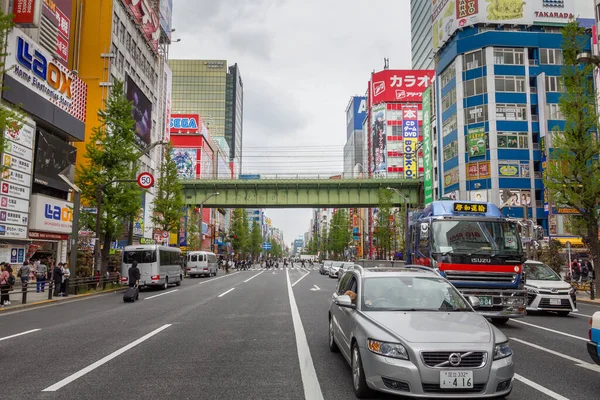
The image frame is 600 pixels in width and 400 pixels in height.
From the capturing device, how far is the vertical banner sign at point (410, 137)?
262 feet

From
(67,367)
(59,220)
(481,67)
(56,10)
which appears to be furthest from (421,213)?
(481,67)

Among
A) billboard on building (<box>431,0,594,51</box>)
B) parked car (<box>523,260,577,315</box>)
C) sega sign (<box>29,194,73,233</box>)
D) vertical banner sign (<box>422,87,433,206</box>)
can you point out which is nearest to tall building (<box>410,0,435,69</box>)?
vertical banner sign (<box>422,87,433,206</box>)

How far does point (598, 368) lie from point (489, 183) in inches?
1716

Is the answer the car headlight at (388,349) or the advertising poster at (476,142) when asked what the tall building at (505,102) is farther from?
the car headlight at (388,349)

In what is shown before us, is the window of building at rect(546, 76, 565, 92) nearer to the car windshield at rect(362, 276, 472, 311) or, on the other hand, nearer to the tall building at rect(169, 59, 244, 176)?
the car windshield at rect(362, 276, 472, 311)

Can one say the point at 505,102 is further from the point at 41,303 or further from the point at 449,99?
the point at 41,303

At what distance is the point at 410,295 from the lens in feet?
21.0

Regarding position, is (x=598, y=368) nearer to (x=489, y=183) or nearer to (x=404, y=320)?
(x=404, y=320)

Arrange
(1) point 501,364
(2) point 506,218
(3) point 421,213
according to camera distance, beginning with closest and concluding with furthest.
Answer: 1. (1) point 501,364
2. (2) point 506,218
3. (3) point 421,213

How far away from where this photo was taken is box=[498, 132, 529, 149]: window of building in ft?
159

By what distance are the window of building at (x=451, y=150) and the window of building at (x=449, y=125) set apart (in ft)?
5.65

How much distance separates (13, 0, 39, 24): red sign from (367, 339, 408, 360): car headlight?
1092 inches

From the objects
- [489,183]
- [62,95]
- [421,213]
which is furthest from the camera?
[489,183]

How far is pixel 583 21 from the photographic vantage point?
189 ft
